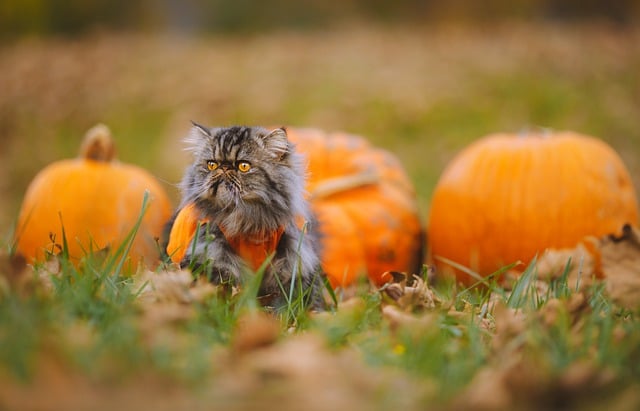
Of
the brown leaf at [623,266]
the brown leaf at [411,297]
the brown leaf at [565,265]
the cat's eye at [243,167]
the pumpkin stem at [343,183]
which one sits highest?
the cat's eye at [243,167]

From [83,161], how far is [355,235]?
1.72m

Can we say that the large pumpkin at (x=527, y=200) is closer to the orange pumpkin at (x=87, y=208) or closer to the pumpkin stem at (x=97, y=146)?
the orange pumpkin at (x=87, y=208)

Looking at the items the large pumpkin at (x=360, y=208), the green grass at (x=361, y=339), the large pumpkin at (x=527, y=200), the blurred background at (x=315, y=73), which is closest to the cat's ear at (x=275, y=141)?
the green grass at (x=361, y=339)

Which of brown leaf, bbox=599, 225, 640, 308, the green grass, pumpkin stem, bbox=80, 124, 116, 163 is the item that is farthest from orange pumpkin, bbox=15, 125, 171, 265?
brown leaf, bbox=599, 225, 640, 308

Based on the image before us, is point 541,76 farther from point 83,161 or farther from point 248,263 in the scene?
point 248,263

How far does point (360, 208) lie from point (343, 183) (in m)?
0.22

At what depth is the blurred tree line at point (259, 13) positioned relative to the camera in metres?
9.82

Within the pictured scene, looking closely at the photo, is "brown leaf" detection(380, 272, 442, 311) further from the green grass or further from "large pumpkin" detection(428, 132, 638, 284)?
"large pumpkin" detection(428, 132, 638, 284)

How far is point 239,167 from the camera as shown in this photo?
2.32m

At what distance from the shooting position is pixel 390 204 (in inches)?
146

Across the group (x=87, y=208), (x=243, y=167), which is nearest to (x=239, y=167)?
(x=243, y=167)

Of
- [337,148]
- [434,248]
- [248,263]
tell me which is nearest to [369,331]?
[248,263]

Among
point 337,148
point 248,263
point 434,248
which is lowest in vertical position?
point 434,248

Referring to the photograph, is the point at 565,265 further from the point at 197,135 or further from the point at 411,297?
the point at 197,135
